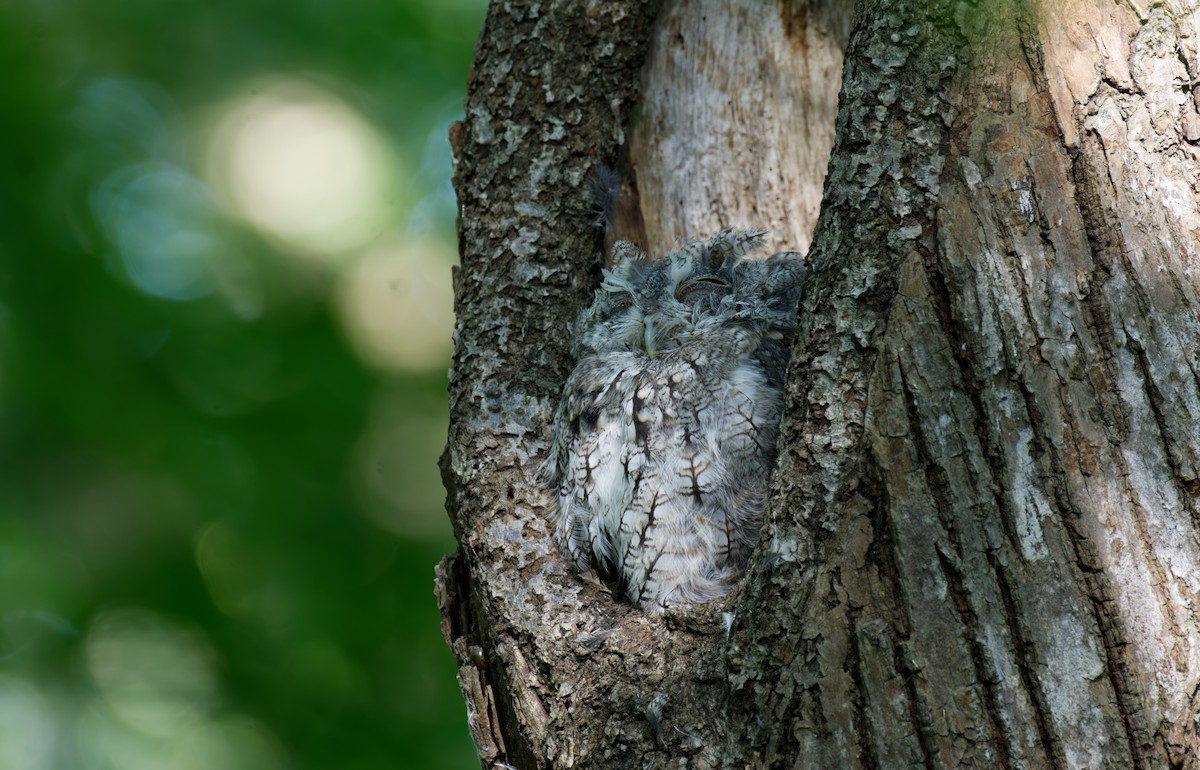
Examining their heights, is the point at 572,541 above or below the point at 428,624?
below

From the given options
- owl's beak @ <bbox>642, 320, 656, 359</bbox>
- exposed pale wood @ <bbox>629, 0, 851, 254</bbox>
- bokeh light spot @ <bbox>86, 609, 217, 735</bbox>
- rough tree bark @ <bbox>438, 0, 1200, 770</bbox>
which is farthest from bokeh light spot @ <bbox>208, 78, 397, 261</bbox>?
rough tree bark @ <bbox>438, 0, 1200, 770</bbox>

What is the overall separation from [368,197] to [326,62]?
0.97m

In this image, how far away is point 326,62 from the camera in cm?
678

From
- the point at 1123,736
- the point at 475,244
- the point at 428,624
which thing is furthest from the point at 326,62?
the point at 1123,736

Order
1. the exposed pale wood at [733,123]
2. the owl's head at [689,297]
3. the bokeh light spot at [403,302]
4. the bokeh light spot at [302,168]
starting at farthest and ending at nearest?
the bokeh light spot at [403,302] → the bokeh light spot at [302,168] → the exposed pale wood at [733,123] → the owl's head at [689,297]

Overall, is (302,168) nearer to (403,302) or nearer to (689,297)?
(403,302)

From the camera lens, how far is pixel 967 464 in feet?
5.70

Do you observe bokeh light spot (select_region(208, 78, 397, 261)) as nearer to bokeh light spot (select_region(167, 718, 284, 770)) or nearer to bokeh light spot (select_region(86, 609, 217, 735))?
bokeh light spot (select_region(86, 609, 217, 735))

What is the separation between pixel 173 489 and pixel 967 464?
5427mm

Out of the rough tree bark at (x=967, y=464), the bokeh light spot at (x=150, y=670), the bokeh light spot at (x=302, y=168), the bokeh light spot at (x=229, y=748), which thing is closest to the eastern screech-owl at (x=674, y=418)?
the rough tree bark at (x=967, y=464)

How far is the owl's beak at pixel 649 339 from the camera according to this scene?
274cm

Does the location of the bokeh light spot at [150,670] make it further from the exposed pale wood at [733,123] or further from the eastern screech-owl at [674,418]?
the exposed pale wood at [733,123]

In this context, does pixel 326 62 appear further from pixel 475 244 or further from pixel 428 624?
pixel 475 244

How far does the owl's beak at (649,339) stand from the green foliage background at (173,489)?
12.4 feet
